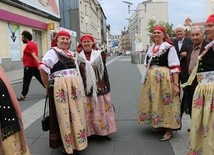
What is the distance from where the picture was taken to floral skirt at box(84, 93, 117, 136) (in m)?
4.79

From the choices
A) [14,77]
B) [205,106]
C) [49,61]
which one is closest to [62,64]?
[49,61]

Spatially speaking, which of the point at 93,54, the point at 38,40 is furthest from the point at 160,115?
the point at 38,40

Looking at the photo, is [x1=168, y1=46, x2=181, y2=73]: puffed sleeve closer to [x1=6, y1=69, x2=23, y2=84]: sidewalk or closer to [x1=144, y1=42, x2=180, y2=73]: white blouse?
[x1=144, y1=42, x2=180, y2=73]: white blouse

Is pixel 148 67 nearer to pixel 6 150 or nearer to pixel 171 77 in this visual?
pixel 171 77

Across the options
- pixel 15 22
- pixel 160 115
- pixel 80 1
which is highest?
pixel 80 1

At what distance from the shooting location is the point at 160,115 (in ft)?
16.0

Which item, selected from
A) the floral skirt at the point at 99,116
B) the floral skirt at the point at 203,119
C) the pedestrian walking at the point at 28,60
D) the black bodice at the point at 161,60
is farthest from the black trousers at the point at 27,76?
the floral skirt at the point at 203,119

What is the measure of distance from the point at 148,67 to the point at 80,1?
4860 cm

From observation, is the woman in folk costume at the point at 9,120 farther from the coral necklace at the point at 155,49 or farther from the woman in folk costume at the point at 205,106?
the coral necklace at the point at 155,49

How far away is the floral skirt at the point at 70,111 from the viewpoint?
4039 mm

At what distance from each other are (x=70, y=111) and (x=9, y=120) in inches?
74.7

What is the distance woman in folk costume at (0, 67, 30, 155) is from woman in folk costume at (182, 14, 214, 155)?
196cm

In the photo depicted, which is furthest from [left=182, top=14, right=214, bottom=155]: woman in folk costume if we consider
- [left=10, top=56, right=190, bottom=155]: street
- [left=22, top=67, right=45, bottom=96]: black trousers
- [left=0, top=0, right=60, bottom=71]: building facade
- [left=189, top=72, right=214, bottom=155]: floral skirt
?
[left=0, top=0, right=60, bottom=71]: building facade

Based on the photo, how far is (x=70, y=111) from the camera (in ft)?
13.4
